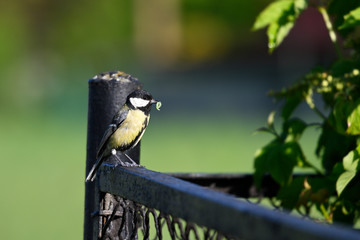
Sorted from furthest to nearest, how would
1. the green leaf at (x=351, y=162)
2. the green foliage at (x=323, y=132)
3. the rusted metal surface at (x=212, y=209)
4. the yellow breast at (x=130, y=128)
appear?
the yellow breast at (x=130, y=128) < the green foliage at (x=323, y=132) < the green leaf at (x=351, y=162) < the rusted metal surface at (x=212, y=209)

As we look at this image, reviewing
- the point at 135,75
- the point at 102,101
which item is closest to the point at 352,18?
the point at 102,101

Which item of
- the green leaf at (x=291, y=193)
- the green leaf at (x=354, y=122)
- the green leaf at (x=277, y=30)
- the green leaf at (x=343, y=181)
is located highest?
the green leaf at (x=277, y=30)

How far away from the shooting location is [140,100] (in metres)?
2.61

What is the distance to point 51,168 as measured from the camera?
512 inches

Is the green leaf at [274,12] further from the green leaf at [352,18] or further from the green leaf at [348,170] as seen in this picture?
the green leaf at [348,170]

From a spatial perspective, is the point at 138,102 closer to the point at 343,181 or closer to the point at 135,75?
the point at 343,181

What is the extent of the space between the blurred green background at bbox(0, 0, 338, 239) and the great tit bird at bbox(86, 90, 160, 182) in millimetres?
5022

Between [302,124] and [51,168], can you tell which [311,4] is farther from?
[51,168]

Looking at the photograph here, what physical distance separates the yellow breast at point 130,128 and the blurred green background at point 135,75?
4980 millimetres

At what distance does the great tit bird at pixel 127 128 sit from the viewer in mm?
2389

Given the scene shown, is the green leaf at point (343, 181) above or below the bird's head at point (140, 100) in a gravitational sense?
below

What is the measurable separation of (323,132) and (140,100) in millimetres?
649

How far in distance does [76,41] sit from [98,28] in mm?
1541

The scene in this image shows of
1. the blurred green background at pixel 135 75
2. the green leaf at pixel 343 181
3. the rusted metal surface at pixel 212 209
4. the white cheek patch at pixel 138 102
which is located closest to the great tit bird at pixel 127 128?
the white cheek patch at pixel 138 102
